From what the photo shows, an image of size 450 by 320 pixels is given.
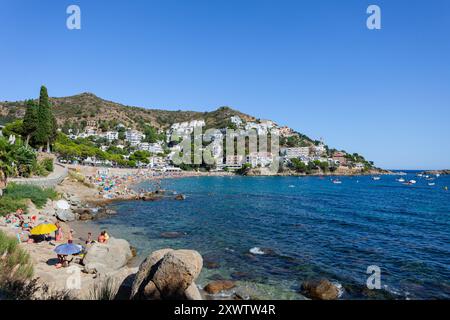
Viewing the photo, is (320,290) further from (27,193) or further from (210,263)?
(27,193)

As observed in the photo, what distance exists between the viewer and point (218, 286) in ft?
39.7

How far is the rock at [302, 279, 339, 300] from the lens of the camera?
11.7 metres

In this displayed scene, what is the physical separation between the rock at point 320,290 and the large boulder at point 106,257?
29.3 feet

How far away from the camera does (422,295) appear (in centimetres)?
1234

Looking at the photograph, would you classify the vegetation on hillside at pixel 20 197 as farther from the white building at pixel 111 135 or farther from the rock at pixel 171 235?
the white building at pixel 111 135

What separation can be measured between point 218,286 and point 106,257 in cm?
590

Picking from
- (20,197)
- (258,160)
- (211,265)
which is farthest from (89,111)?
(211,265)

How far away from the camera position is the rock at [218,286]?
38.8ft

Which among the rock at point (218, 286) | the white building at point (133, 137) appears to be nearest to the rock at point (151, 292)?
the rock at point (218, 286)

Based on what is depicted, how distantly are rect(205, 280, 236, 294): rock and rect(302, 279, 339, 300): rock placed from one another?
10.5ft

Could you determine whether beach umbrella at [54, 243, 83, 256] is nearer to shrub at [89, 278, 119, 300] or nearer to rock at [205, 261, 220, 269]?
shrub at [89, 278, 119, 300]

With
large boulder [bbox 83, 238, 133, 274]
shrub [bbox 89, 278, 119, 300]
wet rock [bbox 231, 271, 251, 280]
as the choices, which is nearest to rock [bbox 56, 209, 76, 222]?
large boulder [bbox 83, 238, 133, 274]
